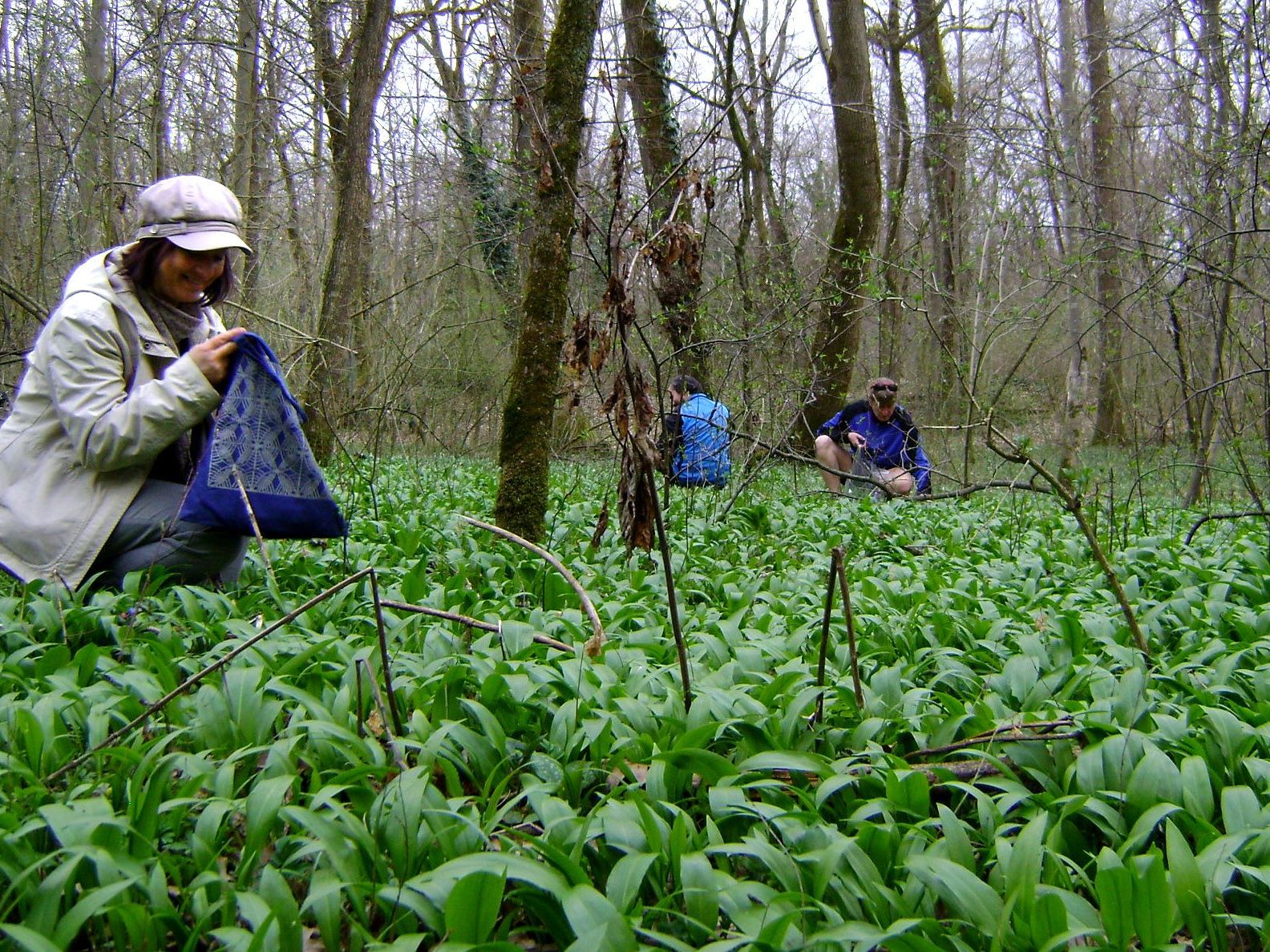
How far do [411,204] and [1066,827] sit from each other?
11.8 meters

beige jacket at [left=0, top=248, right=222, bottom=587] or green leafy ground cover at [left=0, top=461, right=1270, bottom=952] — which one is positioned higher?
beige jacket at [left=0, top=248, right=222, bottom=587]

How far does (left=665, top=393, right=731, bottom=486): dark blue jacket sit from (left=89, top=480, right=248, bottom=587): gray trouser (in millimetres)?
2717

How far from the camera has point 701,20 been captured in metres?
10.7

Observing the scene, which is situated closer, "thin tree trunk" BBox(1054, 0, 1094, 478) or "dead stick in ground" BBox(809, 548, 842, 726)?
"dead stick in ground" BBox(809, 548, 842, 726)

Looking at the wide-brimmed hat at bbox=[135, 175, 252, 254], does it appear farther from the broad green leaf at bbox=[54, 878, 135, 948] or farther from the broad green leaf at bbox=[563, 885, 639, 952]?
the broad green leaf at bbox=[563, 885, 639, 952]

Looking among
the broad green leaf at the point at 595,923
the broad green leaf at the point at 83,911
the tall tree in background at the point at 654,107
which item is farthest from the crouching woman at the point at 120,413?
the tall tree in background at the point at 654,107

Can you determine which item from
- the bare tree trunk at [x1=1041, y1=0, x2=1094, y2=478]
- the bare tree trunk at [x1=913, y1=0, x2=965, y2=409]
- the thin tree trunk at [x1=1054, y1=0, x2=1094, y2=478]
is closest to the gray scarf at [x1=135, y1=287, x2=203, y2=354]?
the thin tree trunk at [x1=1054, y1=0, x2=1094, y2=478]

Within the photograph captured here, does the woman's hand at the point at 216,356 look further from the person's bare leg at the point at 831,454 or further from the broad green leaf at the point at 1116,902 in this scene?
the person's bare leg at the point at 831,454

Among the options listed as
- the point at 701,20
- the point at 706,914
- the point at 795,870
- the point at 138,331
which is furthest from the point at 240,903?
the point at 701,20

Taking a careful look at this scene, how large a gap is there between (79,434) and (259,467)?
0.55 metres

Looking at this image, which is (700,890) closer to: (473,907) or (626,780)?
(473,907)

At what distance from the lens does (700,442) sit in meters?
6.71

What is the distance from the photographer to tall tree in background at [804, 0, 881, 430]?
33.1 ft

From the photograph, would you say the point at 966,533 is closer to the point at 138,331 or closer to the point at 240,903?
the point at 138,331
